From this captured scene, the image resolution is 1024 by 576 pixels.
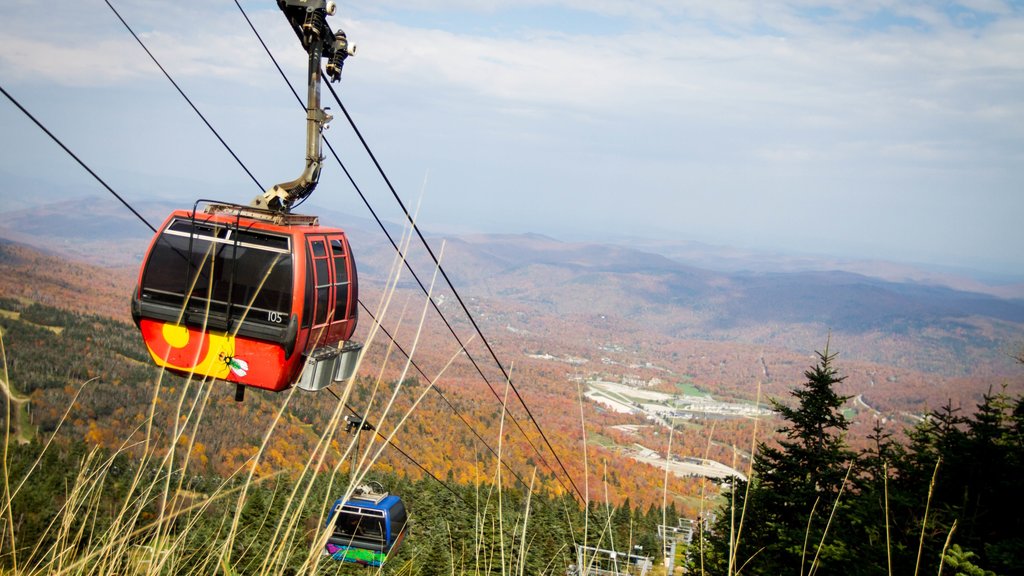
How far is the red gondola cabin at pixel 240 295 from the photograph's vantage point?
5805 mm

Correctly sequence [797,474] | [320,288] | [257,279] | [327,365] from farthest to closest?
[797,474], [327,365], [320,288], [257,279]

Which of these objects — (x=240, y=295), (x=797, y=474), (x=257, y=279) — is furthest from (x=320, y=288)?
(x=797, y=474)

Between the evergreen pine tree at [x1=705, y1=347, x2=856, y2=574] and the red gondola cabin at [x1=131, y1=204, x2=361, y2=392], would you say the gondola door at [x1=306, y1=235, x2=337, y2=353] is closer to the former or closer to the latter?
the red gondola cabin at [x1=131, y1=204, x2=361, y2=392]

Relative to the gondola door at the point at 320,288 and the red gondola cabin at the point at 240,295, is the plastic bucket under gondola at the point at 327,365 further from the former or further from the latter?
the gondola door at the point at 320,288

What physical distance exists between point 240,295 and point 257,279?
0.24 meters

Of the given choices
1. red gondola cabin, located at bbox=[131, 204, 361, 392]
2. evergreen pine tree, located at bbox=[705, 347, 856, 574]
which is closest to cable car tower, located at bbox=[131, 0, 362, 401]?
red gondola cabin, located at bbox=[131, 204, 361, 392]

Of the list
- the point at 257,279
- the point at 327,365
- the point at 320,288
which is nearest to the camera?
the point at 257,279

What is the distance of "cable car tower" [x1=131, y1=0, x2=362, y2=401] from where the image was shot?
5.78 meters

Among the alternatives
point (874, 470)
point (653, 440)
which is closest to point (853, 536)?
point (874, 470)

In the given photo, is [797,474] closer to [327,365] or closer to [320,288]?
[327,365]

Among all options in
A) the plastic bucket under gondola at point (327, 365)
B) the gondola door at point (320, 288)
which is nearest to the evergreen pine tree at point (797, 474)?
the plastic bucket under gondola at point (327, 365)

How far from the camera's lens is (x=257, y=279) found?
580cm

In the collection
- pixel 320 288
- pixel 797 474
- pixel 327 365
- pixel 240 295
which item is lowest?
pixel 797 474

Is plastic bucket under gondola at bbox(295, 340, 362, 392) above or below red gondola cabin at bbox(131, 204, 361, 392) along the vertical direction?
below
